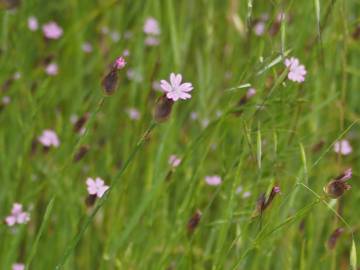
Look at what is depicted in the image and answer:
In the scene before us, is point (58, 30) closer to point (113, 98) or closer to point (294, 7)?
point (113, 98)

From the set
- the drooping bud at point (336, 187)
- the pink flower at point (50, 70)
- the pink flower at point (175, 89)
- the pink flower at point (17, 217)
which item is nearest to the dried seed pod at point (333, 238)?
the drooping bud at point (336, 187)

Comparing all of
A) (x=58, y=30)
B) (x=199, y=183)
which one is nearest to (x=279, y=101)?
(x=199, y=183)

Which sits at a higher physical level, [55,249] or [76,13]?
[76,13]

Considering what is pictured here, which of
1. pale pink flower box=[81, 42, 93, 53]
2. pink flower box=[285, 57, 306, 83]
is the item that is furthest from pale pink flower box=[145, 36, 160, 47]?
pink flower box=[285, 57, 306, 83]

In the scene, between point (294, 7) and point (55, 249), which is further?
point (294, 7)

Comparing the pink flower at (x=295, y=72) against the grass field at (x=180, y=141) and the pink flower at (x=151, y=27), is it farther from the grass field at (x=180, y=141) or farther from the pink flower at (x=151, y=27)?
the pink flower at (x=151, y=27)

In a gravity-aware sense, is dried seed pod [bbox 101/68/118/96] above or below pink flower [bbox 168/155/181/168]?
below

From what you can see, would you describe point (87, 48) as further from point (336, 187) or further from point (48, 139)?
point (336, 187)

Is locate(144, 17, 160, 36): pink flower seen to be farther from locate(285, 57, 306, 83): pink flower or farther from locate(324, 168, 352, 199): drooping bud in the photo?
locate(324, 168, 352, 199): drooping bud
